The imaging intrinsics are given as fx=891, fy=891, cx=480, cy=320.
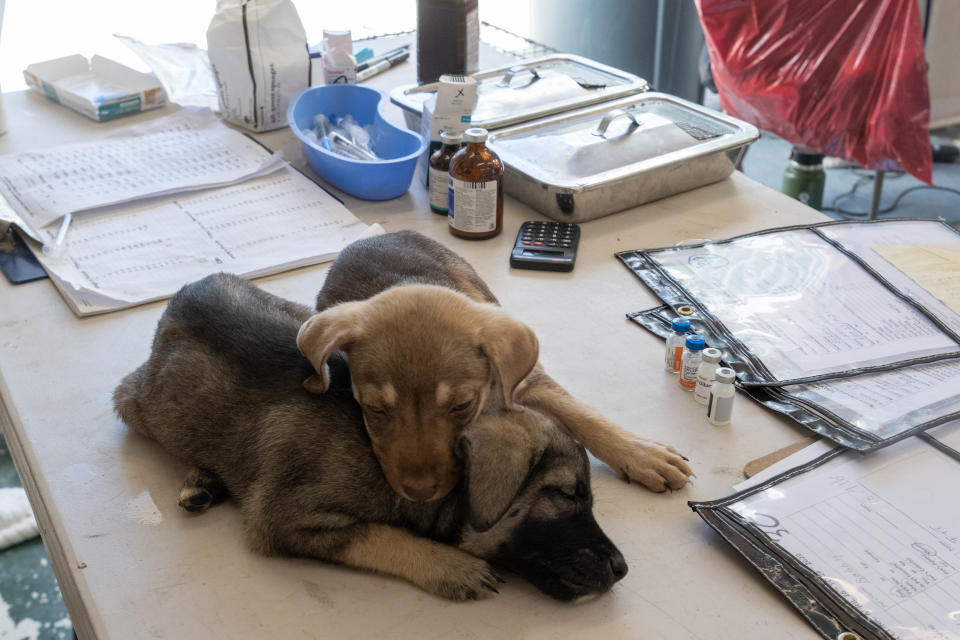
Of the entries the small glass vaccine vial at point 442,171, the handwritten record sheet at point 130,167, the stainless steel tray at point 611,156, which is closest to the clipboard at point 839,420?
the stainless steel tray at point 611,156

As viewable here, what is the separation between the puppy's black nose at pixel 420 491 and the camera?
4.01 feet

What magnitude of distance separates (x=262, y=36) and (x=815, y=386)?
69.5 inches

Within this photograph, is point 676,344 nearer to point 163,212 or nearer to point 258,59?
point 163,212

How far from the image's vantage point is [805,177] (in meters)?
3.21

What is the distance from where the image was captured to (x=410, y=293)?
1391mm

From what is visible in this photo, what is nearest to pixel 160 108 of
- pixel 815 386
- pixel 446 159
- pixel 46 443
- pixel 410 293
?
pixel 446 159

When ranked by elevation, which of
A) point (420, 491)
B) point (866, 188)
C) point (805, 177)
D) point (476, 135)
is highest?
point (476, 135)

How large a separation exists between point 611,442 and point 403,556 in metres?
0.40

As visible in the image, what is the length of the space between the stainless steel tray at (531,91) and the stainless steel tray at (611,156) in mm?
64

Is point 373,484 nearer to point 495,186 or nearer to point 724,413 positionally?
point 724,413

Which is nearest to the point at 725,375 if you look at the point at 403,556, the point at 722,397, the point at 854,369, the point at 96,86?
the point at 722,397

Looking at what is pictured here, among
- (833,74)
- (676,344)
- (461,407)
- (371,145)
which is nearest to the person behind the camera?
(461,407)

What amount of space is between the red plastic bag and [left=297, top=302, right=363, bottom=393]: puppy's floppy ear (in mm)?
2205

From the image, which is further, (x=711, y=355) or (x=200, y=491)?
(x=711, y=355)
